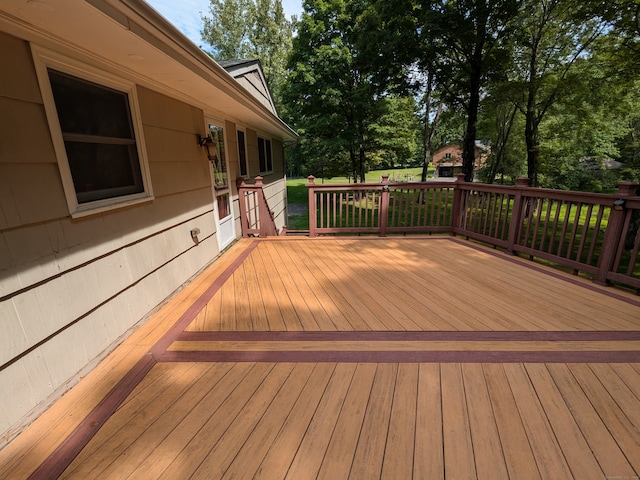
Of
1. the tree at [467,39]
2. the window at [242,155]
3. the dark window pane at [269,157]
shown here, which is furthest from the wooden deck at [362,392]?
the tree at [467,39]

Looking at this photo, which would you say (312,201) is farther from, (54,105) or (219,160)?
(54,105)

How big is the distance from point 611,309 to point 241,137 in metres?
5.58

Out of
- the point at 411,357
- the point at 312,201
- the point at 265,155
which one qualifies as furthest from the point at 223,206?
the point at 411,357

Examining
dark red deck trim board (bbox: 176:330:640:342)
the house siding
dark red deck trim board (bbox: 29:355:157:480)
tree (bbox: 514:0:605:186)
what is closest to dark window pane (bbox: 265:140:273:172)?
the house siding

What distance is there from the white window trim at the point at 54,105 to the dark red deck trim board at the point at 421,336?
43.5 inches

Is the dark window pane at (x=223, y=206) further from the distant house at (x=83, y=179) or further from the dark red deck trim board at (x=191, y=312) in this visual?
the distant house at (x=83, y=179)

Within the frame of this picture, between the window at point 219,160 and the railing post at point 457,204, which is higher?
the window at point 219,160

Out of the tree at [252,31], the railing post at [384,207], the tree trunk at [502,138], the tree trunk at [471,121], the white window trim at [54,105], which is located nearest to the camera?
the white window trim at [54,105]

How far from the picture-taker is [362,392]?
160 centimetres

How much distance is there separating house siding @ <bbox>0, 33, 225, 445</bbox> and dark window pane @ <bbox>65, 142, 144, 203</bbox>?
0.49ft

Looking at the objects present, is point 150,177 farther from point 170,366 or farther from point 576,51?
point 576,51

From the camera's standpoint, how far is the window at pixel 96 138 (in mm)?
1807

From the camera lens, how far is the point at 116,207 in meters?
2.11

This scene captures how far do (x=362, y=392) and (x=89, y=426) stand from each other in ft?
4.58
